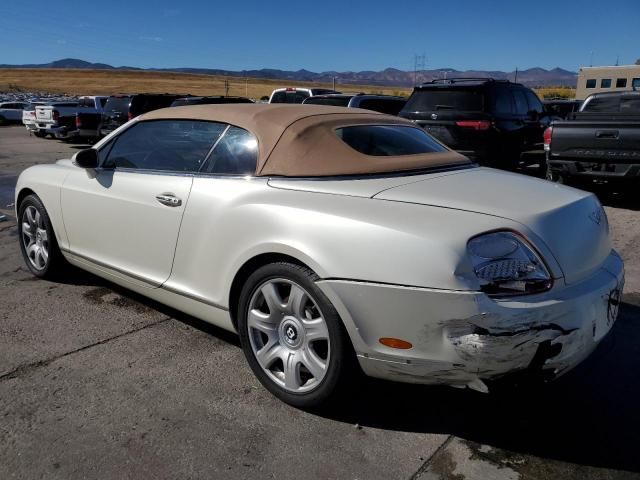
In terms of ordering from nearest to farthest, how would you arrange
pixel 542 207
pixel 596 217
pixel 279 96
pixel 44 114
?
1. pixel 542 207
2. pixel 596 217
3. pixel 279 96
4. pixel 44 114

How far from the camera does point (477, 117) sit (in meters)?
8.88

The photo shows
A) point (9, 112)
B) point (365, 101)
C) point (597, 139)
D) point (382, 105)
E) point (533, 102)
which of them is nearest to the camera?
point (597, 139)

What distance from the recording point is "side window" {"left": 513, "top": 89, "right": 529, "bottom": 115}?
979 centimetres

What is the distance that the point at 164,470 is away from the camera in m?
2.35

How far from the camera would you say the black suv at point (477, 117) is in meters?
8.91

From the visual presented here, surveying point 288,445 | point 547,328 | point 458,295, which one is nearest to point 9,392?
point 288,445

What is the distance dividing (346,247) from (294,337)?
0.60 m

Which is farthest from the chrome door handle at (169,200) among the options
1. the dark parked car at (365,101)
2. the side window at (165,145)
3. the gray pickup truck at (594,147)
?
the dark parked car at (365,101)

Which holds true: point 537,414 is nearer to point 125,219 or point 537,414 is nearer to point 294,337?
point 294,337

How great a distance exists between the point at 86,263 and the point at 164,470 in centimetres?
217

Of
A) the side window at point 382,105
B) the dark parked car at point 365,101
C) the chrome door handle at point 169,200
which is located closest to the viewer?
the chrome door handle at point 169,200

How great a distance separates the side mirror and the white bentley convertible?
14 mm

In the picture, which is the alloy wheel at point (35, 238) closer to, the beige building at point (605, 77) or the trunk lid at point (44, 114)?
the trunk lid at point (44, 114)

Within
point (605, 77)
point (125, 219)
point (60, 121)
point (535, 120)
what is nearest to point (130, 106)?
point (60, 121)
